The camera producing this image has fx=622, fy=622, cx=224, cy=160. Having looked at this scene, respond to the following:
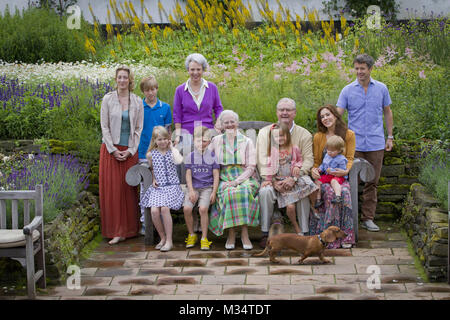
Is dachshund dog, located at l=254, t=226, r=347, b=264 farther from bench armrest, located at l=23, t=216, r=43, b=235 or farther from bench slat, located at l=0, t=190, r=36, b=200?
bench slat, located at l=0, t=190, r=36, b=200

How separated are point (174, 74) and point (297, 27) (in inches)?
132

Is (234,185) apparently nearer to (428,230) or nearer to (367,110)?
(367,110)

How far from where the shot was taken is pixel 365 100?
6.18 meters

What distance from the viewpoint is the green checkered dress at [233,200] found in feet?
19.0

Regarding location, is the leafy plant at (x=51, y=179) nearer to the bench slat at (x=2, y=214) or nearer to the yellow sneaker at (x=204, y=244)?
the bench slat at (x=2, y=214)

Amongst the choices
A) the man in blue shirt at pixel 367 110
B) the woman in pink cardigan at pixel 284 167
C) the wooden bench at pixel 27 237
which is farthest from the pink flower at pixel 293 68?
the wooden bench at pixel 27 237

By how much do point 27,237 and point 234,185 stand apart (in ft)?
6.80

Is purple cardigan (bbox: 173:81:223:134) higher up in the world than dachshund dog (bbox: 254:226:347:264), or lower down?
higher up

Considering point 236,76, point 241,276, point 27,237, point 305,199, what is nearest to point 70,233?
point 27,237

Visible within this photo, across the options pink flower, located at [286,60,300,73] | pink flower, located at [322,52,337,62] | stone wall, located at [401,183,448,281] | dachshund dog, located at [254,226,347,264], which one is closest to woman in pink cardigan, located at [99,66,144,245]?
dachshund dog, located at [254,226,347,264]

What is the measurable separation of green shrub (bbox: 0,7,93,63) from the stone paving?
19.6 ft

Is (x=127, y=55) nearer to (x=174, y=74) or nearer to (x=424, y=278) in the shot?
(x=174, y=74)

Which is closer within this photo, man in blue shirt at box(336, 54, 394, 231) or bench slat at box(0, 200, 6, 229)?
bench slat at box(0, 200, 6, 229)

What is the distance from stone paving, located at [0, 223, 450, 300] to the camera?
460 cm
